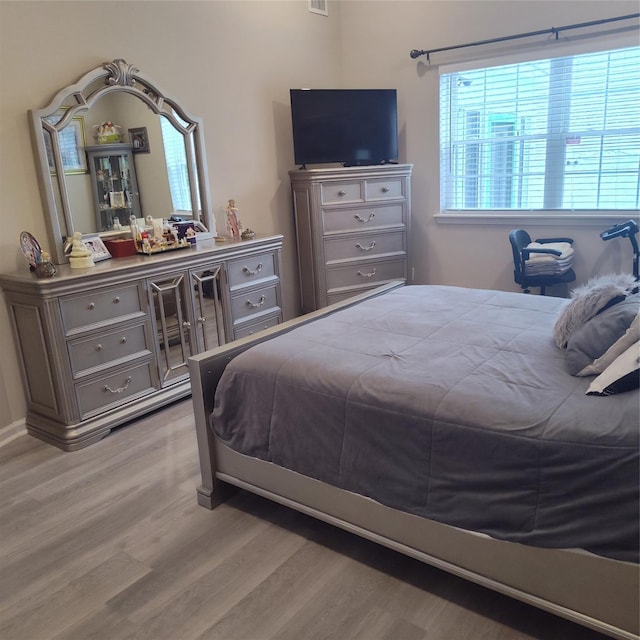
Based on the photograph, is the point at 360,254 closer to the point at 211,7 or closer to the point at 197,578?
the point at 211,7

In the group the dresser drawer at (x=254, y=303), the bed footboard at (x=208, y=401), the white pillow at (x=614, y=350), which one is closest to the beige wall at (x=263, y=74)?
the dresser drawer at (x=254, y=303)

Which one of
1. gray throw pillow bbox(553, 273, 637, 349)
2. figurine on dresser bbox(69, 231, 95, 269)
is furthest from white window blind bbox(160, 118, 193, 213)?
gray throw pillow bbox(553, 273, 637, 349)

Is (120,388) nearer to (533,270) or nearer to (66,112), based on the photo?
(66,112)

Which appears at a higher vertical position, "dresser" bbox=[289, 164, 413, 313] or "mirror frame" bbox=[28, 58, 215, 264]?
"mirror frame" bbox=[28, 58, 215, 264]

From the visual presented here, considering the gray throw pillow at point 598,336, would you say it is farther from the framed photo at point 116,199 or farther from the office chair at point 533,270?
the framed photo at point 116,199

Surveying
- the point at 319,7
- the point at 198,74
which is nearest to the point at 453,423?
the point at 198,74

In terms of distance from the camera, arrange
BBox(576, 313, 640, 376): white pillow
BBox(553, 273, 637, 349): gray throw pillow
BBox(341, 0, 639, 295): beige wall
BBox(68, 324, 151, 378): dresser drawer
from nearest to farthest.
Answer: BBox(576, 313, 640, 376): white pillow, BBox(553, 273, 637, 349): gray throw pillow, BBox(68, 324, 151, 378): dresser drawer, BBox(341, 0, 639, 295): beige wall

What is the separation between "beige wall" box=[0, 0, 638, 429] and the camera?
3037 mm

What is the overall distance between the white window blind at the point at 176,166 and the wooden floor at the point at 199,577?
191 centimetres

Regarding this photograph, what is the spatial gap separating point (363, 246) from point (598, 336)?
293 centimetres

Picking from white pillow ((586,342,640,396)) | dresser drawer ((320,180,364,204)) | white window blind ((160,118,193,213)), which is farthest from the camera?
dresser drawer ((320,180,364,204))

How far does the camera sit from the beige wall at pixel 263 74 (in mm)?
3037

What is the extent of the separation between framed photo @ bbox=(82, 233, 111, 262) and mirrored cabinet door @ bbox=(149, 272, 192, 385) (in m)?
0.34

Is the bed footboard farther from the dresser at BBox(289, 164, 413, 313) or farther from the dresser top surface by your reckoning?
the dresser at BBox(289, 164, 413, 313)
